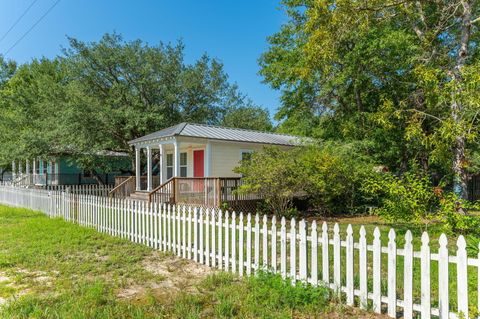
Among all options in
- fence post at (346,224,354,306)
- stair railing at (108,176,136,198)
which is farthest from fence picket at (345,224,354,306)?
stair railing at (108,176,136,198)

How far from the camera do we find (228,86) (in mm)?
25375

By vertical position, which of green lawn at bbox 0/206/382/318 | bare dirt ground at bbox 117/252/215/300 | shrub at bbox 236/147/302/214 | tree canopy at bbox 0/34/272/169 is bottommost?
bare dirt ground at bbox 117/252/215/300

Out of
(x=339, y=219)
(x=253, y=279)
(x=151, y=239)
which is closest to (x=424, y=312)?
(x=253, y=279)

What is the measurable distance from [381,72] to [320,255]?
1221cm

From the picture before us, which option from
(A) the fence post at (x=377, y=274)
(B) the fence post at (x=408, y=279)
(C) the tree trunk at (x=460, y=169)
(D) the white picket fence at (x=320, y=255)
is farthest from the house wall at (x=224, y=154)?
(B) the fence post at (x=408, y=279)

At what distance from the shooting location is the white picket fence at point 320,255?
11.8 feet

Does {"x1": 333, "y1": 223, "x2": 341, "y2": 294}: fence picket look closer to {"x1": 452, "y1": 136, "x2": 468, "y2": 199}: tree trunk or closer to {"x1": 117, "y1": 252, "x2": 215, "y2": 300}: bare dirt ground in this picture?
{"x1": 117, "y1": 252, "x2": 215, "y2": 300}: bare dirt ground

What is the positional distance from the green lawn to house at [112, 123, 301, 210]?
19.4 feet

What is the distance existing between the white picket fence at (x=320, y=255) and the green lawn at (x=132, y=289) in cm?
27

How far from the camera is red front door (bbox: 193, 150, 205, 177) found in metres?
17.4

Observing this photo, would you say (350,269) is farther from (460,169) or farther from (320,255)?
(460,169)

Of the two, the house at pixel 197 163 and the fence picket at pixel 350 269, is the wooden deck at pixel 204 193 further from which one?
the fence picket at pixel 350 269

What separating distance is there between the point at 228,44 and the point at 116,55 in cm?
928

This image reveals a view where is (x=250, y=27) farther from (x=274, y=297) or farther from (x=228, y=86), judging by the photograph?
(x=274, y=297)
